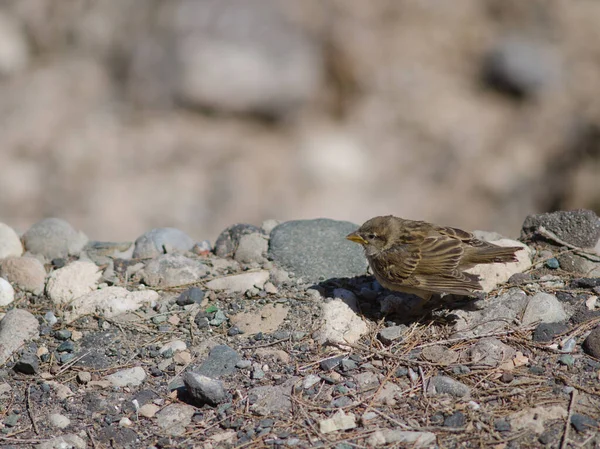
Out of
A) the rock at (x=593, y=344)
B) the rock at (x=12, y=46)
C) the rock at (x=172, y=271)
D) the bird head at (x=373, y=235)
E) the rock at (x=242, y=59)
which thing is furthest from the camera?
the rock at (x=12, y=46)

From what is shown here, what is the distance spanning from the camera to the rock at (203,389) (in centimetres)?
372

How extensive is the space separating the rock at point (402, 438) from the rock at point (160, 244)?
2.52 metres

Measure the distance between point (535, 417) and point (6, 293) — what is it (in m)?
3.47

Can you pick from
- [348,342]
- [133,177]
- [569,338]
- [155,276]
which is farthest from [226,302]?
[133,177]

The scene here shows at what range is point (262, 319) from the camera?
14.8 ft

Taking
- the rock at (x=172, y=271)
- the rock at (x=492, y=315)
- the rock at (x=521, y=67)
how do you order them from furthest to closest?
the rock at (x=521, y=67) < the rock at (x=172, y=271) < the rock at (x=492, y=315)

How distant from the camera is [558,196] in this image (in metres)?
11.3

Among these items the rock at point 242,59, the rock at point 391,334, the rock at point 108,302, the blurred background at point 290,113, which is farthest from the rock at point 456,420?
the rock at point 242,59

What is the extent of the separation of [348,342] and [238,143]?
323 inches

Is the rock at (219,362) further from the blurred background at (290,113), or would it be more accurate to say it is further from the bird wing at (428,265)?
the blurred background at (290,113)

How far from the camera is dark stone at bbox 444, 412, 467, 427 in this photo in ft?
11.4

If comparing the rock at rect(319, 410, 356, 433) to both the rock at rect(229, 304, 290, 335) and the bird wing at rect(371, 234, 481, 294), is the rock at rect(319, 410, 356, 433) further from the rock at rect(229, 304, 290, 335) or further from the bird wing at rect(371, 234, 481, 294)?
the bird wing at rect(371, 234, 481, 294)

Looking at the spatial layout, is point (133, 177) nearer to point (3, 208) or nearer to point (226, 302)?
point (3, 208)

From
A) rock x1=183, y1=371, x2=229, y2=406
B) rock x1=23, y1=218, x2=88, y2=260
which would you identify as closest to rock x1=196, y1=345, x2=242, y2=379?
rock x1=183, y1=371, x2=229, y2=406
